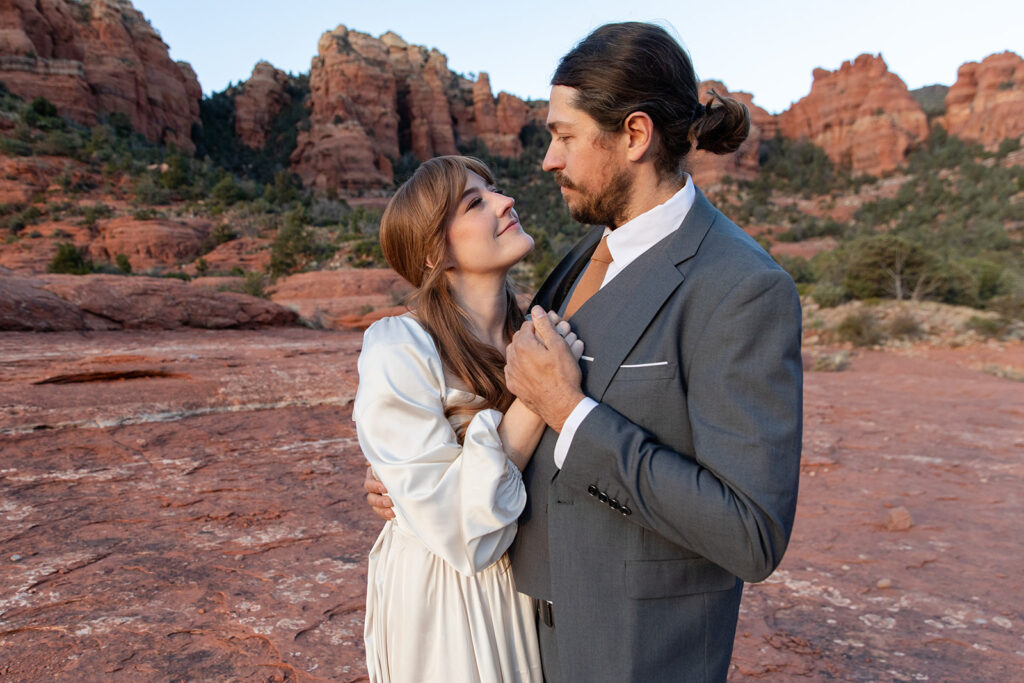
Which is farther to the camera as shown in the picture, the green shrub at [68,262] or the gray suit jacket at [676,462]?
the green shrub at [68,262]

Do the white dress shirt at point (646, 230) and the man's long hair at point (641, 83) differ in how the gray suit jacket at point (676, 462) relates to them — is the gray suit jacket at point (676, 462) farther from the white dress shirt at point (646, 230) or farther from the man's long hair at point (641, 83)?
the man's long hair at point (641, 83)

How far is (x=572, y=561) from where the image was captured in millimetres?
1322

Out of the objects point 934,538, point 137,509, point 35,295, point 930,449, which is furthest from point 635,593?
point 35,295

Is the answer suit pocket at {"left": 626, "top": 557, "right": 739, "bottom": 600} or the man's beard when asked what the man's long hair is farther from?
suit pocket at {"left": 626, "top": 557, "right": 739, "bottom": 600}

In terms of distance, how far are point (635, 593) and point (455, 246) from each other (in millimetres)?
985

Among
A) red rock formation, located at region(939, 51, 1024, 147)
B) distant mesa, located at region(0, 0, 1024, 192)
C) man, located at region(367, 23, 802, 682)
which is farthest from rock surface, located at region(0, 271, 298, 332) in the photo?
red rock formation, located at region(939, 51, 1024, 147)

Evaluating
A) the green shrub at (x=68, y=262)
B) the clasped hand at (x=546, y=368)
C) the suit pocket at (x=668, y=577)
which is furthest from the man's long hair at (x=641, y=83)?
the green shrub at (x=68, y=262)

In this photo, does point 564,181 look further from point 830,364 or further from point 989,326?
point 989,326

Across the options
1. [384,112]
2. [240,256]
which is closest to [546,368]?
[240,256]

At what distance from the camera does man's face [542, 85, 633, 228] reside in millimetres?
1443

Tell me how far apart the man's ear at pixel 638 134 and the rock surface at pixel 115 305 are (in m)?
8.62

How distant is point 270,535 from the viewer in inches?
147

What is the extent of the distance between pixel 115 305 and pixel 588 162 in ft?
29.6

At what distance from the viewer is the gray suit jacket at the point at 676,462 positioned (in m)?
1.12
